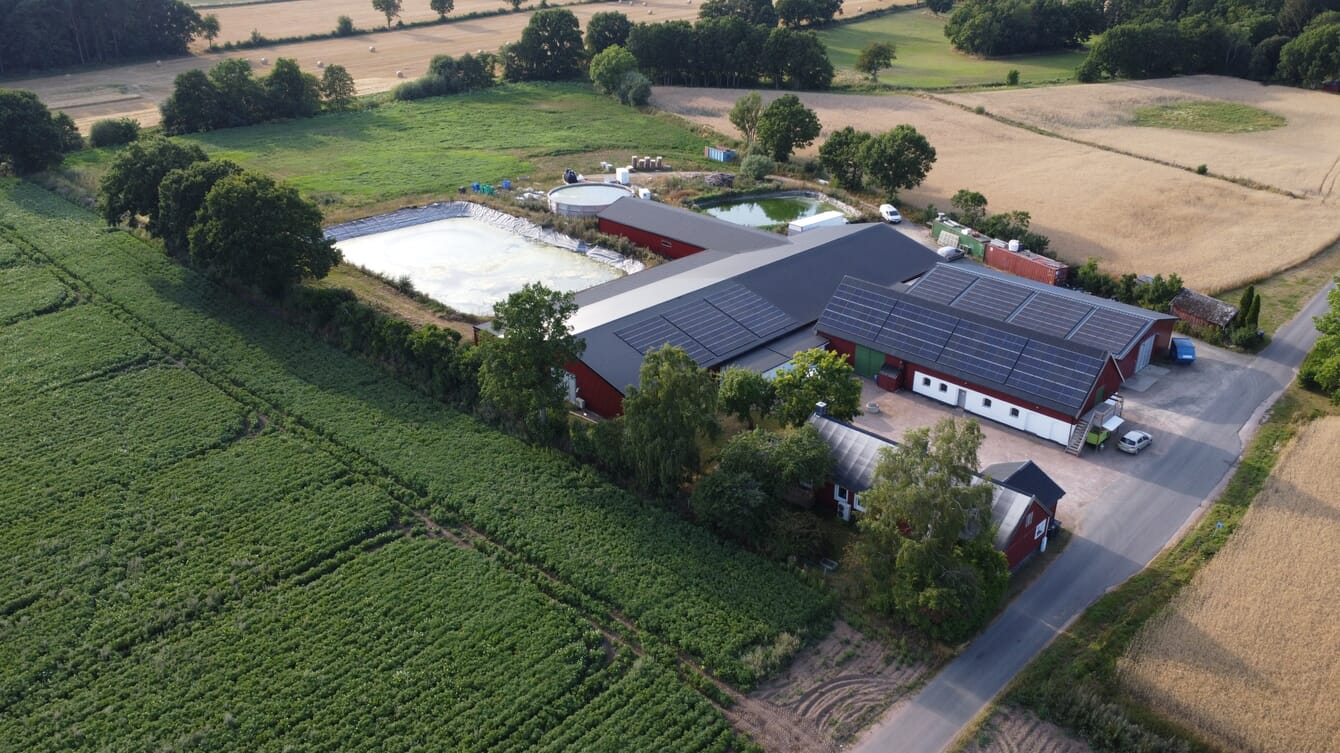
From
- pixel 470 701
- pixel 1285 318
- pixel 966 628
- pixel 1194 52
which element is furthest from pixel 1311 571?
pixel 1194 52

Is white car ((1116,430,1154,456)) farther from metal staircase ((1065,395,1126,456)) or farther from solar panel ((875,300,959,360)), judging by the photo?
solar panel ((875,300,959,360))

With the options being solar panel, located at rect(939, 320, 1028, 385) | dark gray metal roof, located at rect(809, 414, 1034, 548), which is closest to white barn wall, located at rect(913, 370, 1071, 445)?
solar panel, located at rect(939, 320, 1028, 385)

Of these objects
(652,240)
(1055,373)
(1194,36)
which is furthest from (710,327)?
(1194,36)

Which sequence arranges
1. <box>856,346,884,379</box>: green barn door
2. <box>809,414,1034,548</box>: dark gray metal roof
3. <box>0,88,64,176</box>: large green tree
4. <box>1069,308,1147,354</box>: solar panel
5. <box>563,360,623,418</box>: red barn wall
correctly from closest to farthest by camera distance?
<box>809,414,1034,548</box>: dark gray metal roof, <box>563,360,623,418</box>: red barn wall, <box>1069,308,1147,354</box>: solar panel, <box>856,346,884,379</box>: green barn door, <box>0,88,64,176</box>: large green tree

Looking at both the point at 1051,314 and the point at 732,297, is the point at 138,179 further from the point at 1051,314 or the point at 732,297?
the point at 1051,314

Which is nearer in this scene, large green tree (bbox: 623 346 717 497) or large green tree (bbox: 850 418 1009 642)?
large green tree (bbox: 850 418 1009 642)

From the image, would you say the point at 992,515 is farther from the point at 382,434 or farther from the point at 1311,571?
the point at 382,434

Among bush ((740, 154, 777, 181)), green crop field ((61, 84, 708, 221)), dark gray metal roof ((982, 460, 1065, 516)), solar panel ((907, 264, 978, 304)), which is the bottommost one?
dark gray metal roof ((982, 460, 1065, 516))
